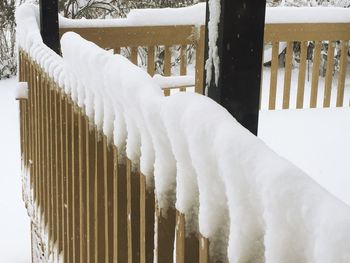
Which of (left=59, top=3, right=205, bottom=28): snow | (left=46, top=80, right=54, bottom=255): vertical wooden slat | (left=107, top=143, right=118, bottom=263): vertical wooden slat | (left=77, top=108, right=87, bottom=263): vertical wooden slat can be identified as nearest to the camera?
(left=107, top=143, right=118, bottom=263): vertical wooden slat

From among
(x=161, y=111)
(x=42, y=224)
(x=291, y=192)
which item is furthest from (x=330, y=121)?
(x=291, y=192)

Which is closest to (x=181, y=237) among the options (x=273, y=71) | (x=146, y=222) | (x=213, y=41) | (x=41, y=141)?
(x=146, y=222)

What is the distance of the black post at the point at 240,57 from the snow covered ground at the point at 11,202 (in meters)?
3.34

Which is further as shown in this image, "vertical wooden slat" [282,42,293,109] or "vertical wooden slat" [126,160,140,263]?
"vertical wooden slat" [282,42,293,109]

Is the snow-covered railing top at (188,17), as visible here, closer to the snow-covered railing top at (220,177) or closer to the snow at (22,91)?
the snow at (22,91)

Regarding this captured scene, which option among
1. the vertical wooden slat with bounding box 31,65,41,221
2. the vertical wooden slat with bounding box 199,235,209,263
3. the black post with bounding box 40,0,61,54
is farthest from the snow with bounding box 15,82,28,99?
the vertical wooden slat with bounding box 199,235,209,263

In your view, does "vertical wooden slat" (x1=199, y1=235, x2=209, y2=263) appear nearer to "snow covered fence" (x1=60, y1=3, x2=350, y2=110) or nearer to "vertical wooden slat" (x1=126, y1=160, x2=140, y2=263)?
"vertical wooden slat" (x1=126, y1=160, x2=140, y2=263)

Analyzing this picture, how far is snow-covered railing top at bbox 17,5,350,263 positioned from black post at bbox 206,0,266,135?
31cm

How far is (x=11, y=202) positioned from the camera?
580 cm

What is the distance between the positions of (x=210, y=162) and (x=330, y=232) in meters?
0.38

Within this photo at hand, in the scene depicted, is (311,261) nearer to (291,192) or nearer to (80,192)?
(291,192)

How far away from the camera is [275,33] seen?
6242 mm

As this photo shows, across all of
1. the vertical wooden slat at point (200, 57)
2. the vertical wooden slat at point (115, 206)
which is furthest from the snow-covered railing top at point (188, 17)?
the vertical wooden slat at point (115, 206)

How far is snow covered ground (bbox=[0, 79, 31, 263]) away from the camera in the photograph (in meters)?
4.84
